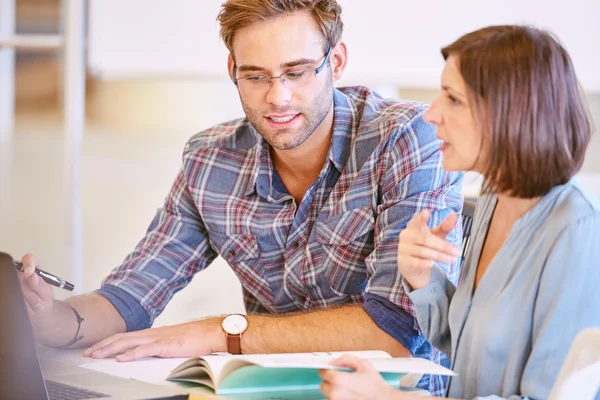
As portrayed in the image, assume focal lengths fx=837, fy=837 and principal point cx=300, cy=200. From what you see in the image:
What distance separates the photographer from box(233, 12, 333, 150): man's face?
66.9 inches

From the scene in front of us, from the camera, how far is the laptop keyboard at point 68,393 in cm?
116

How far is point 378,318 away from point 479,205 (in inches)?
12.6

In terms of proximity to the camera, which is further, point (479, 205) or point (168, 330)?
point (168, 330)

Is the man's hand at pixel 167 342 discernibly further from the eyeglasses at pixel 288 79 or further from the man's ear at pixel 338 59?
the man's ear at pixel 338 59

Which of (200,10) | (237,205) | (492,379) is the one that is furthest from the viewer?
(200,10)

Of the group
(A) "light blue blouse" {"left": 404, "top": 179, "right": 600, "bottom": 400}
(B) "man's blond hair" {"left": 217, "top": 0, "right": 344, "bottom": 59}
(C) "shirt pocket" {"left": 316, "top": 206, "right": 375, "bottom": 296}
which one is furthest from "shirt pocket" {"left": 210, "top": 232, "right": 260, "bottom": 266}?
(A) "light blue blouse" {"left": 404, "top": 179, "right": 600, "bottom": 400}

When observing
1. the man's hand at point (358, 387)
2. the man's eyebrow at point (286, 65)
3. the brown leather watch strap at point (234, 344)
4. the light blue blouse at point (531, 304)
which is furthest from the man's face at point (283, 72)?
the man's hand at point (358, 387)

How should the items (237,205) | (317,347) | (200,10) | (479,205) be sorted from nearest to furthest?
(479,205) < (317,347) < (237,205) < (200,10)

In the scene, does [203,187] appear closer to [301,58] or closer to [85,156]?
[301,58]

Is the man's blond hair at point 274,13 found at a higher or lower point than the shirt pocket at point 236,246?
higher

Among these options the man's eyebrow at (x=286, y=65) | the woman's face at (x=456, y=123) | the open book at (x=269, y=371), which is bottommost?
the open book at (x=269, y=371)

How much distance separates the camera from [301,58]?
1.71 meters

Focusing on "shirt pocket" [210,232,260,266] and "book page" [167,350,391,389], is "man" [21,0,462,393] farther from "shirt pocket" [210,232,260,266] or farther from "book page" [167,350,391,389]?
"book page" [167,350,391,389]

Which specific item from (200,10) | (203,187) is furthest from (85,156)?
(203,187)
